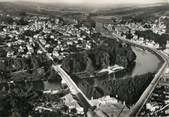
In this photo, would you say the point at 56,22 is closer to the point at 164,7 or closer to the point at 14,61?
the point at 14,61

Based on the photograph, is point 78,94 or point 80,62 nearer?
point 78,94

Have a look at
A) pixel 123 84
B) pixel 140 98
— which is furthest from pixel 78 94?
pixel 140 98

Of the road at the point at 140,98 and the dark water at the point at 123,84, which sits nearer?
the road at the point at 140,98

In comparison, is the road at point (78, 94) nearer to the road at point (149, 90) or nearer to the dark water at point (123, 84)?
the dark water at point (123, 84)

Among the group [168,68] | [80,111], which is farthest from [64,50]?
[80,111]

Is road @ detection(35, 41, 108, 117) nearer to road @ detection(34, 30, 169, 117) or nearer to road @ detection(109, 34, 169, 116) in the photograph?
road @ detection(34, 30, 169, 117)

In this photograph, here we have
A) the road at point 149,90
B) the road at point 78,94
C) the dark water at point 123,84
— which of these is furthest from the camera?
the dark water at point 123,84

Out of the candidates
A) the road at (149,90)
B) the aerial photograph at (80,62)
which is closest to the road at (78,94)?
the aerial photograph at (80,62)

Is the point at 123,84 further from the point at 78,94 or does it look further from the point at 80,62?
the point at 80,62
